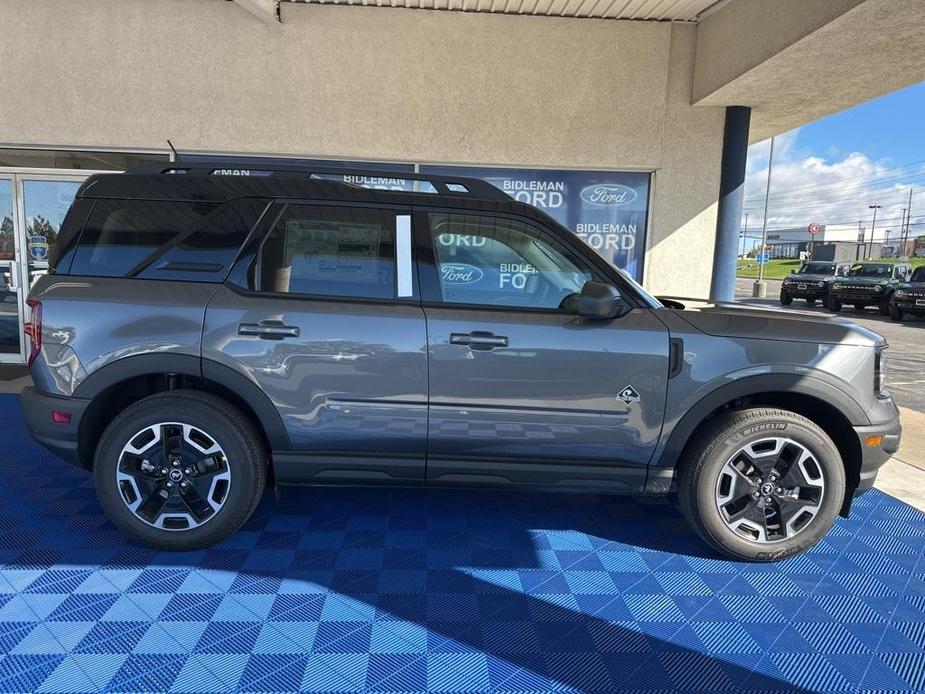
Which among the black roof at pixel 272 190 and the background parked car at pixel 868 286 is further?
the background parked car at pixel 868 286

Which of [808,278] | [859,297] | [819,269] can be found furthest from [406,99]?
[819,269]

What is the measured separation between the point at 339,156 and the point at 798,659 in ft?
20.4

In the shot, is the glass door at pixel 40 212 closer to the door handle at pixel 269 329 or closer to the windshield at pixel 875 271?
the door handle at pixel 269 329

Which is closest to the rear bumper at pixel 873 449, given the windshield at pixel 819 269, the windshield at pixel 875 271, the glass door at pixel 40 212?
the glass door at pixel 40 212

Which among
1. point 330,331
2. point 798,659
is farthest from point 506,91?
point 798,659

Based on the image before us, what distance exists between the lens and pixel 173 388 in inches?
127

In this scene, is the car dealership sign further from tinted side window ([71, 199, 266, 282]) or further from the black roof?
tinted side window ([71, 199, 266, 282])

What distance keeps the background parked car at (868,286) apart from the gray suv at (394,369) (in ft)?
66.8

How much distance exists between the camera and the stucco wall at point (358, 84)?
6.49 m

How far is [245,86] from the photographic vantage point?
6582 millimetres

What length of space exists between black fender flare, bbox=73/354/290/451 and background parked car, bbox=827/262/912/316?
72.7ft

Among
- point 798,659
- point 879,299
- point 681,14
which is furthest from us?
point 879,299

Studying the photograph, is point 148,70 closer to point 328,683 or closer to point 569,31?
point 569,31

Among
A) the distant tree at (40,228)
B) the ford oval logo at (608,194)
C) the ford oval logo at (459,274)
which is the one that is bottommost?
the ford oval logo at (459,274)
